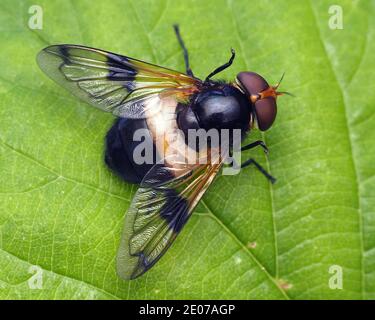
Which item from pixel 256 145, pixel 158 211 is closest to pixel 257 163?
pixel 256 145

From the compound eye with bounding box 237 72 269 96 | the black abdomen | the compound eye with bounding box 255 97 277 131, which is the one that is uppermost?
the compound eye with bounding box 237 72 269 96

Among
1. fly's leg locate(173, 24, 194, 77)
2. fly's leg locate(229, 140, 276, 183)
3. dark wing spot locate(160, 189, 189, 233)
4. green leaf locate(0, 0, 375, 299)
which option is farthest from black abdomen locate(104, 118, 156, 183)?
fly's leg locate(229, 140, 276, 183)

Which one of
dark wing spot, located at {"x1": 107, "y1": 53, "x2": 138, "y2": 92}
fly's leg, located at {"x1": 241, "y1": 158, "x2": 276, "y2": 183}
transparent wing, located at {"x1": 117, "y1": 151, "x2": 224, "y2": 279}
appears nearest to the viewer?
transparent wing, located at {"x1": 117, "y1": 151, "x2": 224, "y2": 279}

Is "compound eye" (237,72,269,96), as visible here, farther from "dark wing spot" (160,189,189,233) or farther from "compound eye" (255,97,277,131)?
"dark wing spot" (160,189,189,233)

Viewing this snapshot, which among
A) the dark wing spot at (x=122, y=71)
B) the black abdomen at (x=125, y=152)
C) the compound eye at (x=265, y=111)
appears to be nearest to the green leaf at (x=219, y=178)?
the black abdomen at (x=125, y=152)

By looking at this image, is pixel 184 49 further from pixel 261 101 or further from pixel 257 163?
pixel 257 163

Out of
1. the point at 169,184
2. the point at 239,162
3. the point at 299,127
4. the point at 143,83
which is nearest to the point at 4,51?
the point at 143,83

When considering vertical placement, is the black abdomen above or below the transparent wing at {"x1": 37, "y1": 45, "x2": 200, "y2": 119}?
below
